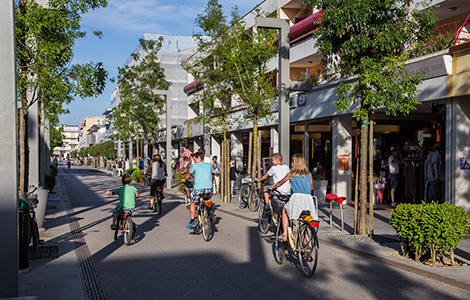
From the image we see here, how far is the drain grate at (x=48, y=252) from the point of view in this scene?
765 cm

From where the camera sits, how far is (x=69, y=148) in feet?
635

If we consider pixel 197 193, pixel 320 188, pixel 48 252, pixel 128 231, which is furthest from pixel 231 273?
pixel 320 188

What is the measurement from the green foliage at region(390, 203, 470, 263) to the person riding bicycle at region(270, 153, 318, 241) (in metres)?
1.53

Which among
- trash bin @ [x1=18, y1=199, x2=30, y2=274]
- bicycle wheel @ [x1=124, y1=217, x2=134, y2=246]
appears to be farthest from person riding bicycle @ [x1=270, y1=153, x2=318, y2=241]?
trash bin @ [x1=18, y1=199, x2=30, y2=274]

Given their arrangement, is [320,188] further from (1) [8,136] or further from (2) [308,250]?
(1) [8,136]

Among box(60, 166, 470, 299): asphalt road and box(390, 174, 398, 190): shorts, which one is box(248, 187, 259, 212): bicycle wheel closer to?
box(60, 166, 470, 299): asphalt road

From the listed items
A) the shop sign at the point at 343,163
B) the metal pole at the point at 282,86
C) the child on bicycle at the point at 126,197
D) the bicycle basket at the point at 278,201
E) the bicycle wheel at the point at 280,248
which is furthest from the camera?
the shop sign at the point at 343,163

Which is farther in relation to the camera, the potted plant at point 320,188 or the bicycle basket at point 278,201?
the potted plant at point 320,188

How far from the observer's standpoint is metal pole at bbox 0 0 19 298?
4281 millimetres

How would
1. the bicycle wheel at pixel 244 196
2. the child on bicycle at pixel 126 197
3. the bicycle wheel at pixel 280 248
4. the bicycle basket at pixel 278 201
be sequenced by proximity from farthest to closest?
1. the bicycle wheel at pixel 244 196
2. the child on bicycle at pixel 126 197
3. the bicycle basket at pixel 278 201
4. the bicycle wheel at pixel 280 248

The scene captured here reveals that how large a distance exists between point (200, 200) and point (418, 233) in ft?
14.7

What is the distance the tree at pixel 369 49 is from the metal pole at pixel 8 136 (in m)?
6.21

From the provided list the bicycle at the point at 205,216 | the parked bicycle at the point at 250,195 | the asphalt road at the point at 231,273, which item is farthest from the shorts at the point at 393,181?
the bicycle at the point at 205,216

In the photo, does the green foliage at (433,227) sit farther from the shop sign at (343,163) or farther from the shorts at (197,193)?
the shop sign at (343,163)
